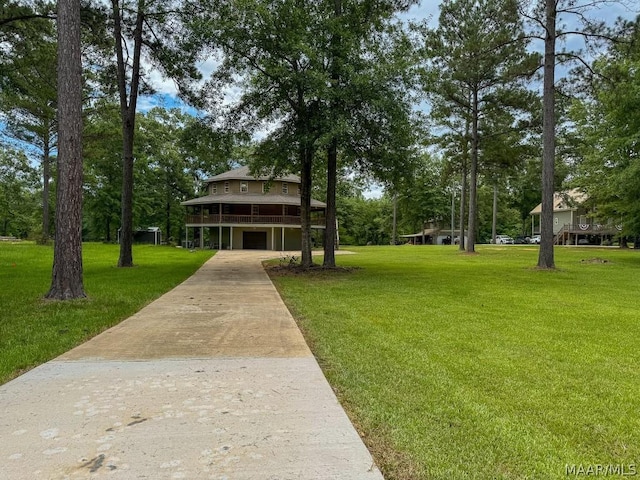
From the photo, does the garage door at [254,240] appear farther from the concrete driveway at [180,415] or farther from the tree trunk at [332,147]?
the concrete driveway at [180,415]

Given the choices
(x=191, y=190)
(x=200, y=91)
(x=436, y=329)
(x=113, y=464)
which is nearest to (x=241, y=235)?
(x=191, y=190)

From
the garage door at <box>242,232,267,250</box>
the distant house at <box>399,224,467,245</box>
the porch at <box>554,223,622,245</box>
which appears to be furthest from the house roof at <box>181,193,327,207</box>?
the porch at <box>554,223,622,245</box>

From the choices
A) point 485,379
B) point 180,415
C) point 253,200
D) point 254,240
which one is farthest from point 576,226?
point 180,415

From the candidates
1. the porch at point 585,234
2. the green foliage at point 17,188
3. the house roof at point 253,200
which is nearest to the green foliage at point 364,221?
the porch at point 585,234

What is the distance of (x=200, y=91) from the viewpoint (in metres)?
15.2

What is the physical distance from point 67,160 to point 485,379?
25.0ft

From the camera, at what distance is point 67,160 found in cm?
777

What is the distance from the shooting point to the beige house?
3350 cm

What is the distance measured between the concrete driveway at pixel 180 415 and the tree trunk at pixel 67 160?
3.26 metres

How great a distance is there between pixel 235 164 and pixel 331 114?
124 feet

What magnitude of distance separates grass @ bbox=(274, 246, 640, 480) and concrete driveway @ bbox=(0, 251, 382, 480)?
1.12 feet

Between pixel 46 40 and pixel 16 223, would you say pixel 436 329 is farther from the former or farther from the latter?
pixel 16 223

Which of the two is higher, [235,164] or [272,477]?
[235,164]

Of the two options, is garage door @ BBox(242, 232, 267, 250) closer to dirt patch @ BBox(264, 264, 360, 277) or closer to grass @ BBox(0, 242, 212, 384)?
dirt patch @ BBox(264, 264, 360, 277)
